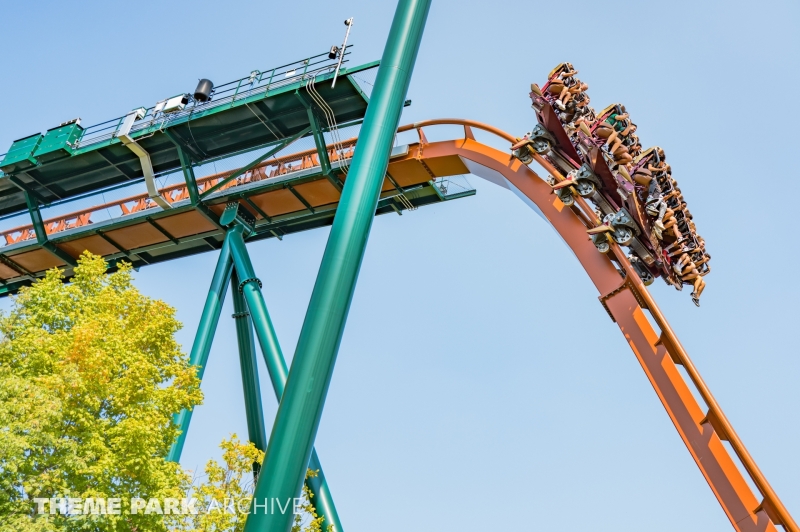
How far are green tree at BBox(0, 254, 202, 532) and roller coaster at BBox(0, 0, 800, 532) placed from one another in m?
2.11

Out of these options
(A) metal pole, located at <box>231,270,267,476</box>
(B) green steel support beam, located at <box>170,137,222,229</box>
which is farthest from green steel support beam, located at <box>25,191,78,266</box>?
(A) metal pole, located at <box>231,270,267,476</box>

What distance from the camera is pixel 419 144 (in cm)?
1734

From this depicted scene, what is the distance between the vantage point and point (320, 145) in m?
17.0

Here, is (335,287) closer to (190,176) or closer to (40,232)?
(190,176)

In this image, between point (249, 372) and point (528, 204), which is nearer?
point (528, 204)

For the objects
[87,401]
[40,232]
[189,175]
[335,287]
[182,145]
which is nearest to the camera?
[335,287]

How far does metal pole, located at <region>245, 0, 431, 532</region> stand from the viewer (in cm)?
869

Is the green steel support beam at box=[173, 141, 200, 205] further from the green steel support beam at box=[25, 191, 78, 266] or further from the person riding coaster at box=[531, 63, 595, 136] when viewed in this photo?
the person riding coaster at box=[531, 63, 595, 136]

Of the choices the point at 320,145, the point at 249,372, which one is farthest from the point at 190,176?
the point at 249,372

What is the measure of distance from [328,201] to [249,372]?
410cm

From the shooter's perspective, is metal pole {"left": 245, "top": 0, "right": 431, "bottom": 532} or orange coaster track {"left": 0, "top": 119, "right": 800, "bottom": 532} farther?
orange coaster track {"left": 0, "top": 119, "right": 800, "bottom": 532}

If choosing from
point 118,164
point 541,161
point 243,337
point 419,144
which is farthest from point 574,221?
point 118,164

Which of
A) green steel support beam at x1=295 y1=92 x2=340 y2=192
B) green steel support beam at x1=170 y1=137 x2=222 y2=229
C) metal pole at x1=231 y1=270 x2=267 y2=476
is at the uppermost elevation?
green steel support beam at x1=170 y1=137 x2=222 y2=229

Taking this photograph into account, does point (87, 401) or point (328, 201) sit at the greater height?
point (328, 201)
